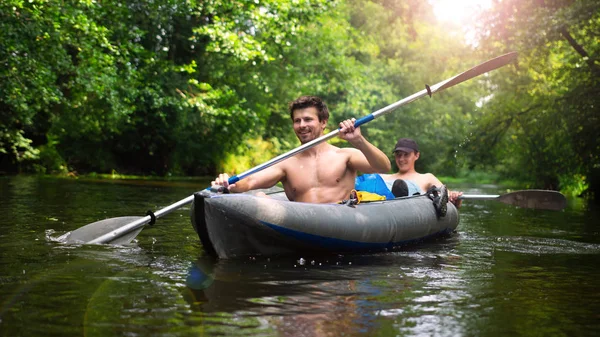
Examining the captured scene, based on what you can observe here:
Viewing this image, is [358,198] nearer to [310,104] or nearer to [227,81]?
[310,104]

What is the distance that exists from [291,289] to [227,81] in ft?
53.2

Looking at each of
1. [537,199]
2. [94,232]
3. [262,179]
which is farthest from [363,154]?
[537,199]

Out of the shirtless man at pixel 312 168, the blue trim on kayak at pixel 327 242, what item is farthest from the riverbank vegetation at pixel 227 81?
the blue trim on kayak at pixel 327 242

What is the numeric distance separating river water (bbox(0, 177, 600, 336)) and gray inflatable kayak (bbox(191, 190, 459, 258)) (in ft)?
0.33

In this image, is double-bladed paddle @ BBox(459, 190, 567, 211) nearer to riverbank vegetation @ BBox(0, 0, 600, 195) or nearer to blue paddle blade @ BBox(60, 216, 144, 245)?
blue paddle blade @ BBox(60, 216, 144, 245)

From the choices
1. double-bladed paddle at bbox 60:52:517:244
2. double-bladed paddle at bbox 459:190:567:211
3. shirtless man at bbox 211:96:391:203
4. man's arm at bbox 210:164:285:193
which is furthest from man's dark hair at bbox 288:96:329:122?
double-bladed paddle at bbox 459:190:567:211

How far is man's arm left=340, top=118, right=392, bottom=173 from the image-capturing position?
5172 mm

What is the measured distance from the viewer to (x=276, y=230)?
4727 millimetres

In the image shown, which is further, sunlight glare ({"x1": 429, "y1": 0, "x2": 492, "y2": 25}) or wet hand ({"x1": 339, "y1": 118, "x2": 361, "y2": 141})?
sunlight glare ({"x1": 429, "y1": 0, "x2": 492, "y2": 25})

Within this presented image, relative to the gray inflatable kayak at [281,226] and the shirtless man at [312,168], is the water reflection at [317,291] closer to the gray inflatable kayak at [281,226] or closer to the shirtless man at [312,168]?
the gray inflatable kayak at [281,226]

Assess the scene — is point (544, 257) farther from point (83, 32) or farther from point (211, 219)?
point (83, 32)

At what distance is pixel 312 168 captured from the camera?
550 cm

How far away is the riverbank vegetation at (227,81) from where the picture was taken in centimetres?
1168

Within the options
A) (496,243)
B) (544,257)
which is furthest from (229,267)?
(496,243)
